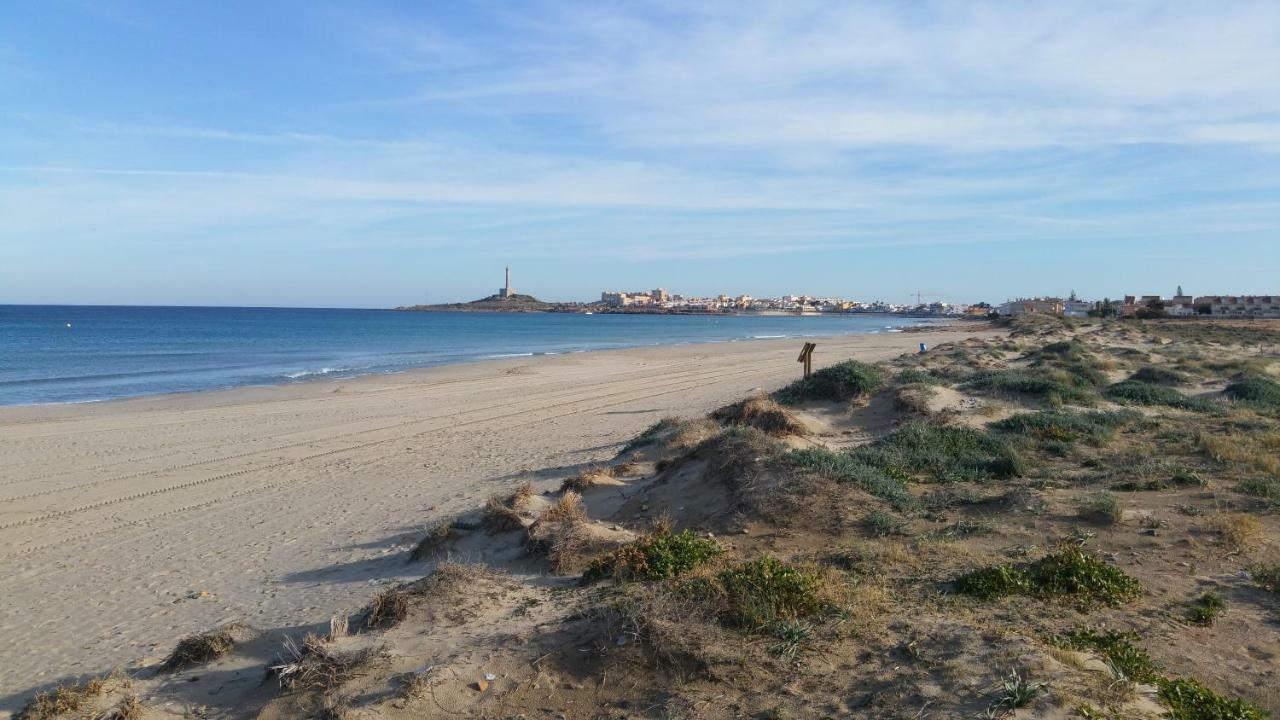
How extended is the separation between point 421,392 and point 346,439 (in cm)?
918

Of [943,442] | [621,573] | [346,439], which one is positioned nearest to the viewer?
[621,573]

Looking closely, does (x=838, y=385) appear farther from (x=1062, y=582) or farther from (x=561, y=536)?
(x=1062, y=582)

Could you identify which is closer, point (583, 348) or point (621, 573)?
point (621, 573)

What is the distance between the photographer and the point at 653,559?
653 cm

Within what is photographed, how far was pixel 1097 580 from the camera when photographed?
591cm

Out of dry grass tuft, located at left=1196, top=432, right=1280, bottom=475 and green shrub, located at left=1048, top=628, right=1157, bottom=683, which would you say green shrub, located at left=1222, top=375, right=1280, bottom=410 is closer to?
dry grass tuft, located at left=1196, top=432, right=1280, bottom=475

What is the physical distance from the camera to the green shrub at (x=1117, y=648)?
14.8 feet

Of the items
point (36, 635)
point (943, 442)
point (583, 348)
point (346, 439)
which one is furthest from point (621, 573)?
point (583, 348)

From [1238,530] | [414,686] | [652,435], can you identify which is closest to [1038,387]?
[652,435]

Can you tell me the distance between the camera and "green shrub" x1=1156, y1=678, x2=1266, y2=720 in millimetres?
4102

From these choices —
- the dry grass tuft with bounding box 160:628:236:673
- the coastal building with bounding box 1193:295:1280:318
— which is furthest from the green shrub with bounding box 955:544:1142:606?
the coastal building with bounding box 1193:295:1280:318

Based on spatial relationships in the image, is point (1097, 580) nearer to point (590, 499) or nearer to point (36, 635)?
point (590, 499)

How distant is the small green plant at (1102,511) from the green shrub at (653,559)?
12.4 ft

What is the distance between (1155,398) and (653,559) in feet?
44.3
